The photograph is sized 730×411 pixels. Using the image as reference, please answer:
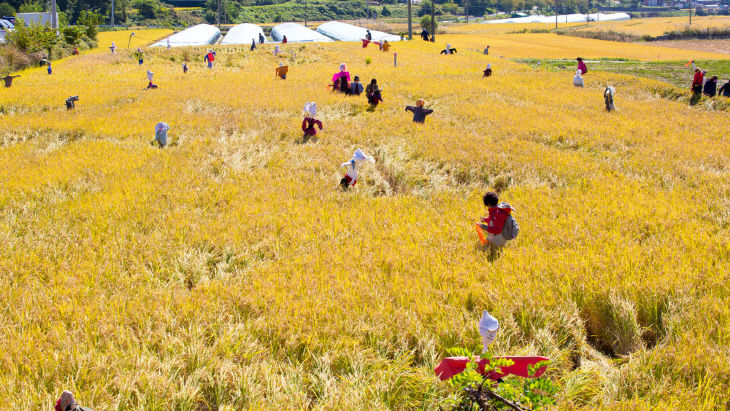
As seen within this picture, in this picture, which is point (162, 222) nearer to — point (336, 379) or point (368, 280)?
point (368, 280)

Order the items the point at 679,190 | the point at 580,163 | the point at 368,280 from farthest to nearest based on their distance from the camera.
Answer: the point at 580,163 → the point at 679,190 → the point at 368,280

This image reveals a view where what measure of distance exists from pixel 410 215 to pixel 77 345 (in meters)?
3.89

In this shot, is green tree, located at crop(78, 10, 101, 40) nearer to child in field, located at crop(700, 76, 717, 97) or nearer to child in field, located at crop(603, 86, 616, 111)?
child in field, located at crop(603, 86, 616, 111)

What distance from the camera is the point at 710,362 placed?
2.85 m

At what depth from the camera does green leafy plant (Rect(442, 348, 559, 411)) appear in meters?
2.28

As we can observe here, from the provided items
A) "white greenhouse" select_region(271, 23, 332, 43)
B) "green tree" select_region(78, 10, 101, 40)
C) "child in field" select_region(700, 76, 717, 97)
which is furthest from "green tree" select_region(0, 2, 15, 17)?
"child in field" select_region(700, 76, 717, 97)

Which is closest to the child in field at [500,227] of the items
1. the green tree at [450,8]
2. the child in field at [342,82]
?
the child in field at [342,82]

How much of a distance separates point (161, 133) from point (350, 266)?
6944 mm

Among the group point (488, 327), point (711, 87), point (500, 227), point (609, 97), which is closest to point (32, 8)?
point (609, 97)

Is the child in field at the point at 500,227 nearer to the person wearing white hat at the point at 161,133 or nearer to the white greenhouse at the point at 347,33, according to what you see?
the person wearing white hat at the point at 161,133

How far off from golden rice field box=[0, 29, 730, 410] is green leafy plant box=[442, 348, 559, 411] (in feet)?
1.19

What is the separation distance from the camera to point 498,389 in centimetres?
245

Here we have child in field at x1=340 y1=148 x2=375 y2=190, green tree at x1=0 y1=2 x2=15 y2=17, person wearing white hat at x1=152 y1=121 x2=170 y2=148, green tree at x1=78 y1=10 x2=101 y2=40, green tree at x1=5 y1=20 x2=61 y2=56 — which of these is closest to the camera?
child in field at x1=340 y1=148 x2=375 y2=190

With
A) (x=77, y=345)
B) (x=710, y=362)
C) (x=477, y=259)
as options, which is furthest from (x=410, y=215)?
(x=77, y=345)
